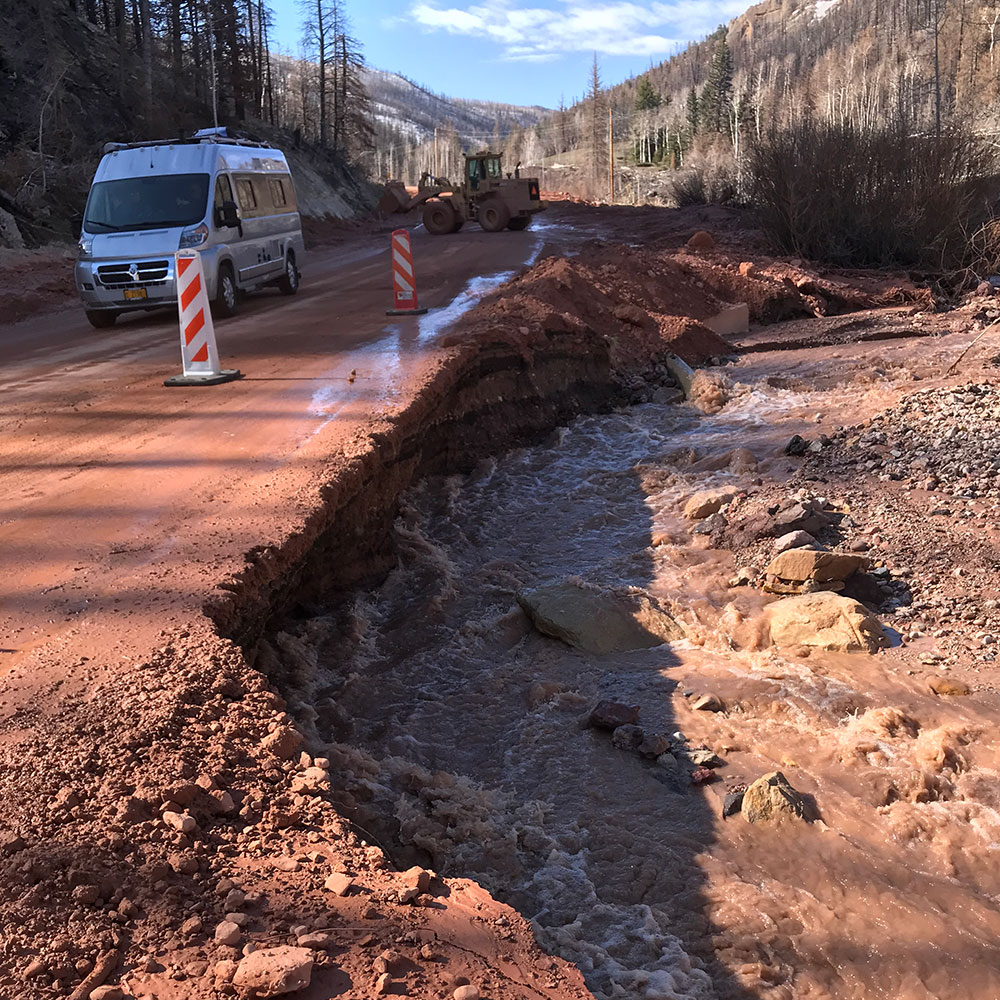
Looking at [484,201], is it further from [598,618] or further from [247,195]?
[598,618]

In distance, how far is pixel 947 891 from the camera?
3.97m

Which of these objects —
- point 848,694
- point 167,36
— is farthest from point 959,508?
point 167,36

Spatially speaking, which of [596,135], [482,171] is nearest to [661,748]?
[482,171]

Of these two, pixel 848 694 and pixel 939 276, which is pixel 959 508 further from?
pixel 939 276

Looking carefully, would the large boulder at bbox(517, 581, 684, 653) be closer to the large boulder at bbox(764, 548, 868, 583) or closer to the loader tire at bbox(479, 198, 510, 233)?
the large boulder at bbox(764, 548, 868, 583)

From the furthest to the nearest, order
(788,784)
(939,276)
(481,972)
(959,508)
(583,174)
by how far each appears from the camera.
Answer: (583,174)
(939,276)
(959,508)
(788,784)
(481,972)

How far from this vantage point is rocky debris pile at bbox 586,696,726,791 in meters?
4.80

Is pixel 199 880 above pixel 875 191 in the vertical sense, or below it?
below

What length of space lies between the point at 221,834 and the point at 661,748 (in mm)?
2716

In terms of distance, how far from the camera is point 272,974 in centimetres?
231

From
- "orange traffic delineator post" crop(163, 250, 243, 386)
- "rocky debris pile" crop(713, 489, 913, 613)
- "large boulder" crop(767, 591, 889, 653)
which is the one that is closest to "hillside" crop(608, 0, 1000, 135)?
"rocky debris pile" crop(713, 489, 913, 613)

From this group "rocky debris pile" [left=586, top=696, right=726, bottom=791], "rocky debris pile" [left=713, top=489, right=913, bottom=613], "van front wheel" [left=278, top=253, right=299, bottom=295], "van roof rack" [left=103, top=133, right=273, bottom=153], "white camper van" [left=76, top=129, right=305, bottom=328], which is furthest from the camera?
"van front wheel" [left=278, top=253, right=299, bottom=295]

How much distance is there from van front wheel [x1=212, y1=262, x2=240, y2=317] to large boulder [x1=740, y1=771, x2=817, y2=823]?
434 inches

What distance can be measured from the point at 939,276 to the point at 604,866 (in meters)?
18.1
